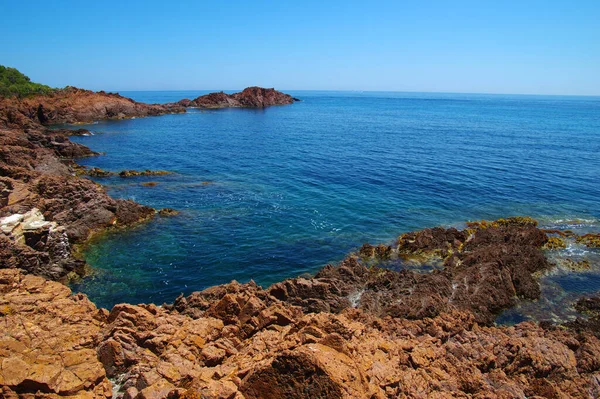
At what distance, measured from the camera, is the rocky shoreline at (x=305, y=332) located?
41.5ft

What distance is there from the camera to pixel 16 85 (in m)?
113

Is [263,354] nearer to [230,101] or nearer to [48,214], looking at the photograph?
[48,214]

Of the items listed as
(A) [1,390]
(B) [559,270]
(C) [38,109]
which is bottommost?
(B) [559,270]

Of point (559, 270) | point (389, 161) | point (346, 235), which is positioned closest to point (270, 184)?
point (346, 235)

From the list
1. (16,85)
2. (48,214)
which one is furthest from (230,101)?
(48,214)

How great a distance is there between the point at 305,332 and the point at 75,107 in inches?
5054

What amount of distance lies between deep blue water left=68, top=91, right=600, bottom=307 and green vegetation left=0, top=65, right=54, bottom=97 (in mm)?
35936

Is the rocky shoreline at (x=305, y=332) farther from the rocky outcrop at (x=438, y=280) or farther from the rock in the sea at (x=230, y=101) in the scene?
the rock in the sea at (x=230, y=101)

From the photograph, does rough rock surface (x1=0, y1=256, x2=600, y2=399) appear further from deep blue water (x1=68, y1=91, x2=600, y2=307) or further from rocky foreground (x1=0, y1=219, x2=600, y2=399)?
deep blue water (x1=68, y1=91, x2=600, y2=307)

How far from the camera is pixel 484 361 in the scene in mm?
17047

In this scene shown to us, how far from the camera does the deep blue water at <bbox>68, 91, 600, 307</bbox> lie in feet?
101

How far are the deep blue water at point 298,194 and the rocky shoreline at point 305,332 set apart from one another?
465cm

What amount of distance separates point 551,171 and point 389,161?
27.2 m

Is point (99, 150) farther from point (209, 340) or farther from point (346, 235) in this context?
point (209, 340)
